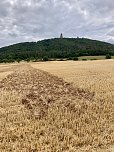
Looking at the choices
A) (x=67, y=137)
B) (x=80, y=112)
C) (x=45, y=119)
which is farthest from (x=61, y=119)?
(x=67, y=137)

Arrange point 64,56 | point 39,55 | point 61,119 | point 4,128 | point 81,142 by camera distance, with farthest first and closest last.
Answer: point 39,55, point 64,56, point 61,119, point 4,128, point 81,142

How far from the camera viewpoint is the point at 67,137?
351 inches

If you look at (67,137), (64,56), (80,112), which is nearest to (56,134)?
(67,137)

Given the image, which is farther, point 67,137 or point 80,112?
point 80,112

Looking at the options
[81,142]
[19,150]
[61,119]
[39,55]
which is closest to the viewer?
[19,150]

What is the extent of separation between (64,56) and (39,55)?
936 inches

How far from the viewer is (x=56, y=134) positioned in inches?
365

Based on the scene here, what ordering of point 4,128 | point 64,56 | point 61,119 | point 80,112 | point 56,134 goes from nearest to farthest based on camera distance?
1. point 56,134
2. point 4,128
3. point 61,119
4. point 80,112
5. point 64,56

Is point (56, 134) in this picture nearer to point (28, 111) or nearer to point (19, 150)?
point (19, 150)

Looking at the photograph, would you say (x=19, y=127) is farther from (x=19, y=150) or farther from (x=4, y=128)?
(x=19, y=150)

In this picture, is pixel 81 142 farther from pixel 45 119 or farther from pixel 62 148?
pixel 45 119

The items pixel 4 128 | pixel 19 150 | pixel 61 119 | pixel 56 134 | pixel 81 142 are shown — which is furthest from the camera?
pixel 61 119

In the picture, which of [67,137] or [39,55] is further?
[39,55]

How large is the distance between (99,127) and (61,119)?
68.2 inches
